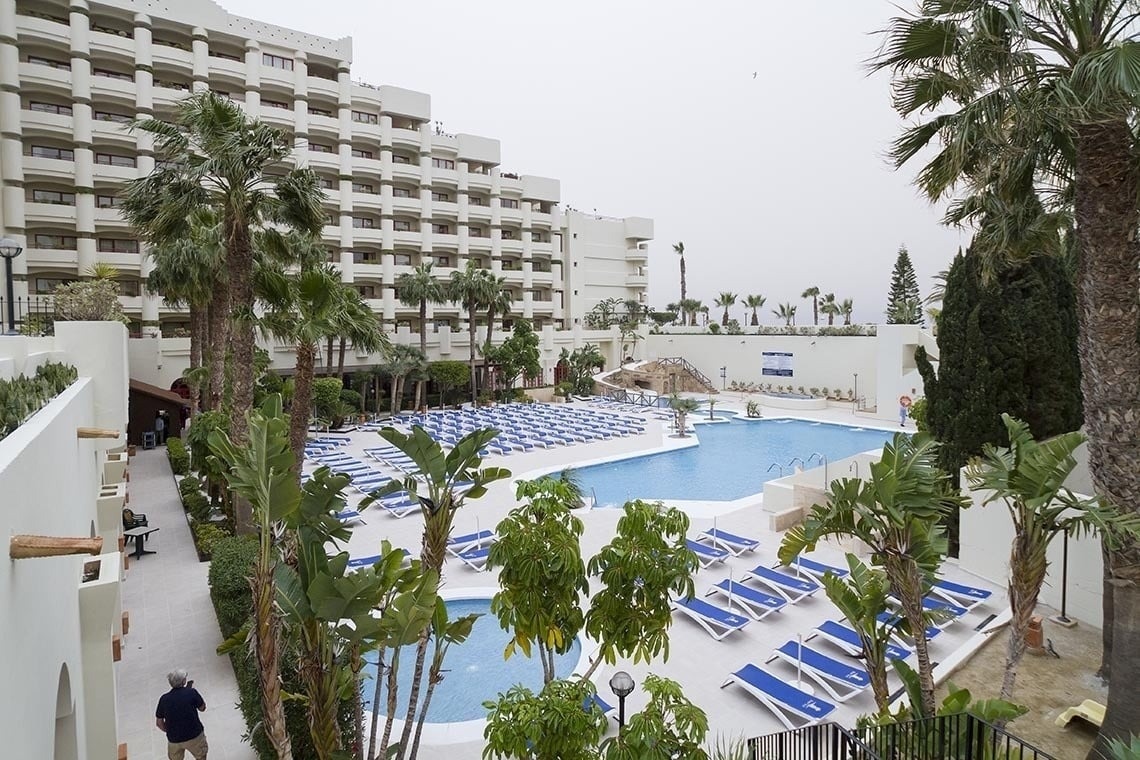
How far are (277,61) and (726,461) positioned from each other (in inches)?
1324

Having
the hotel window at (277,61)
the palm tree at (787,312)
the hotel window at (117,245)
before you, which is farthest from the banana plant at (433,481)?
the palm tree at (787,312)

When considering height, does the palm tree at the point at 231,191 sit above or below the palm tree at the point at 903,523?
above

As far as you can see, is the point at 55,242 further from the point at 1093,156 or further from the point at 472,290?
the point at 1093,156

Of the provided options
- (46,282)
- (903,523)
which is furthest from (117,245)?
(903,523)

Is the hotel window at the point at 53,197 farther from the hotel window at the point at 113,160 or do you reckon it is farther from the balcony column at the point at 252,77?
the balcony column at the point at 252,77

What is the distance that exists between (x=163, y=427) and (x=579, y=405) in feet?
70.6

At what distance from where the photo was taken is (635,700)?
26.5 feet

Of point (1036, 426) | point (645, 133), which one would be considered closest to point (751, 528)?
point (1036, 426)

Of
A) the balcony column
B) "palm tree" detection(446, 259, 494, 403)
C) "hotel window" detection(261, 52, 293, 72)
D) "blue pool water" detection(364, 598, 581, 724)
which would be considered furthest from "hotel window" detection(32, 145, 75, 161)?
"blue pool water" detection(364, 598, 581, 724)

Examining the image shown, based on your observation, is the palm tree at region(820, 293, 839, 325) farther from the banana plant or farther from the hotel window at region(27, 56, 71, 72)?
the hotel window at region(27, 56, 71, 72)

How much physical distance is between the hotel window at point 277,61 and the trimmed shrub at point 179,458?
23.7 meters

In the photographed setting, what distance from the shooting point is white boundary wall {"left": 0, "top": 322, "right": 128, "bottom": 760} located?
295 cm

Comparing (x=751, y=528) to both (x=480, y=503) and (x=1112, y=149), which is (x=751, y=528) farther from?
(x=1112, y=149)

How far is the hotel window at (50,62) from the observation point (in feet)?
92.4
